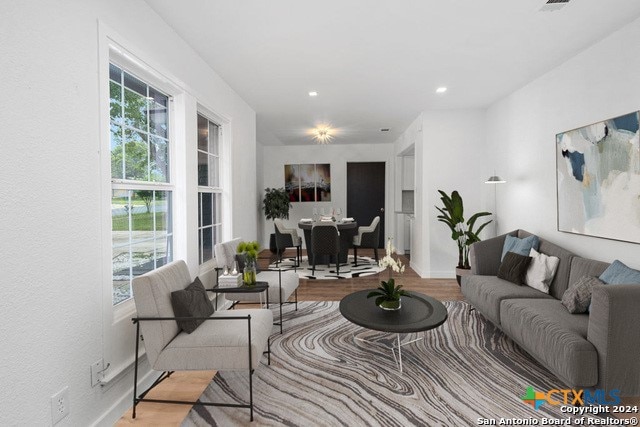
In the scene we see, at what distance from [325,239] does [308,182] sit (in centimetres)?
329

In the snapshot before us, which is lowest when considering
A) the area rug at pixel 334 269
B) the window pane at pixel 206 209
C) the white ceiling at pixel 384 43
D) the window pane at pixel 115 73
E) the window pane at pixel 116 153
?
the area rug at pixel 334 269

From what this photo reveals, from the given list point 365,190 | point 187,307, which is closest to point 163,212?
point 187,307

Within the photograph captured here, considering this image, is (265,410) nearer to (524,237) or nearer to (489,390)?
(489,390)

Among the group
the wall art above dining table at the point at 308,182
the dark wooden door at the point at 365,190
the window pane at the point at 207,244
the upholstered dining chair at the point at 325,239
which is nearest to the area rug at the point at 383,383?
the window pane at the point at 207,244

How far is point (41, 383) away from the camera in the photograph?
5.33 ft

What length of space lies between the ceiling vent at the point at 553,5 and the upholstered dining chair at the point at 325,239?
13.4 ft

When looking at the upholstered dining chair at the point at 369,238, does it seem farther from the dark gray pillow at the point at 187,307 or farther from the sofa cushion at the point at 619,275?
the dark gray pillow at the point at 187,307

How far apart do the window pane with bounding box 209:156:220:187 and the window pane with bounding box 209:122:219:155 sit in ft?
0.29

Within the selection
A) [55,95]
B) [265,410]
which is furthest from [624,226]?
[55,95]

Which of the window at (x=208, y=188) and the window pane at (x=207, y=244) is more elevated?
the window at (x=208, y=188)

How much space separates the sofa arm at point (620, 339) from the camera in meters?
2.08

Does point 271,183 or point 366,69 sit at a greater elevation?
point 366,69

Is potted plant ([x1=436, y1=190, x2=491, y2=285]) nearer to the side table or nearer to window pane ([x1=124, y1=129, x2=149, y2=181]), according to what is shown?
the side table

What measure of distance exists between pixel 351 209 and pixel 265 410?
7021mm
